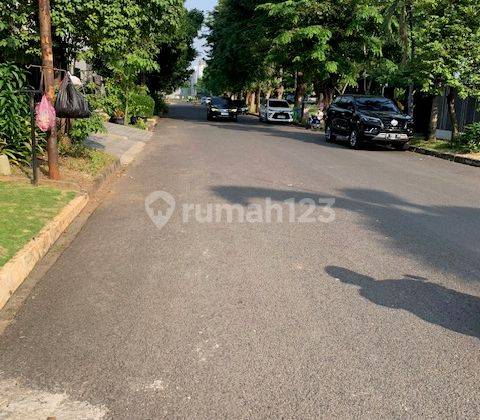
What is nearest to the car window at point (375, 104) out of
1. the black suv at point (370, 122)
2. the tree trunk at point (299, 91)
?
the black suv at point (370, 122)

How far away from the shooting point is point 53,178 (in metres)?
9.09

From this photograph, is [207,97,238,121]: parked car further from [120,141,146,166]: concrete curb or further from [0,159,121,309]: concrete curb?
[0,159,121,309]: concrete curb

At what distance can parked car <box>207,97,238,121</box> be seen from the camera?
35312 millimetres

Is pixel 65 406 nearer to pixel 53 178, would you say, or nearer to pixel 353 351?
pixel 353 351

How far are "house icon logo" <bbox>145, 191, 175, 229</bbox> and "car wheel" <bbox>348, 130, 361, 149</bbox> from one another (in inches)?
403

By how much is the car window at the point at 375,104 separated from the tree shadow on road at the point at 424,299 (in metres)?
14.1

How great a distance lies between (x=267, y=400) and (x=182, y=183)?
7.46 m

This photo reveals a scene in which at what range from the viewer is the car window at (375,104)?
59.8ft

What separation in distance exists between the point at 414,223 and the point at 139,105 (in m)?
20.9

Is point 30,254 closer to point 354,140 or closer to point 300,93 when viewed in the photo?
point 354,140

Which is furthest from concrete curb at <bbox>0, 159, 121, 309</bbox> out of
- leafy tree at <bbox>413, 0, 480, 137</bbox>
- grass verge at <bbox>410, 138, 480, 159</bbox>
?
leafy tree at <bbox>413, 0, 480, 137</bbox>

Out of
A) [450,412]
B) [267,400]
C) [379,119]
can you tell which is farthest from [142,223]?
[379,119]

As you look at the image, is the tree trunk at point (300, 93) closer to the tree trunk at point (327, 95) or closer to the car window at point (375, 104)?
the tree trunk at point (327, 95)

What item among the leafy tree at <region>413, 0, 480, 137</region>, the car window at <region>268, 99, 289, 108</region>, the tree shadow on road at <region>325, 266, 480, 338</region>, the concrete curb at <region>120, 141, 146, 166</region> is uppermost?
the leafy tree at <region>413, 0, 480, 137</region>
